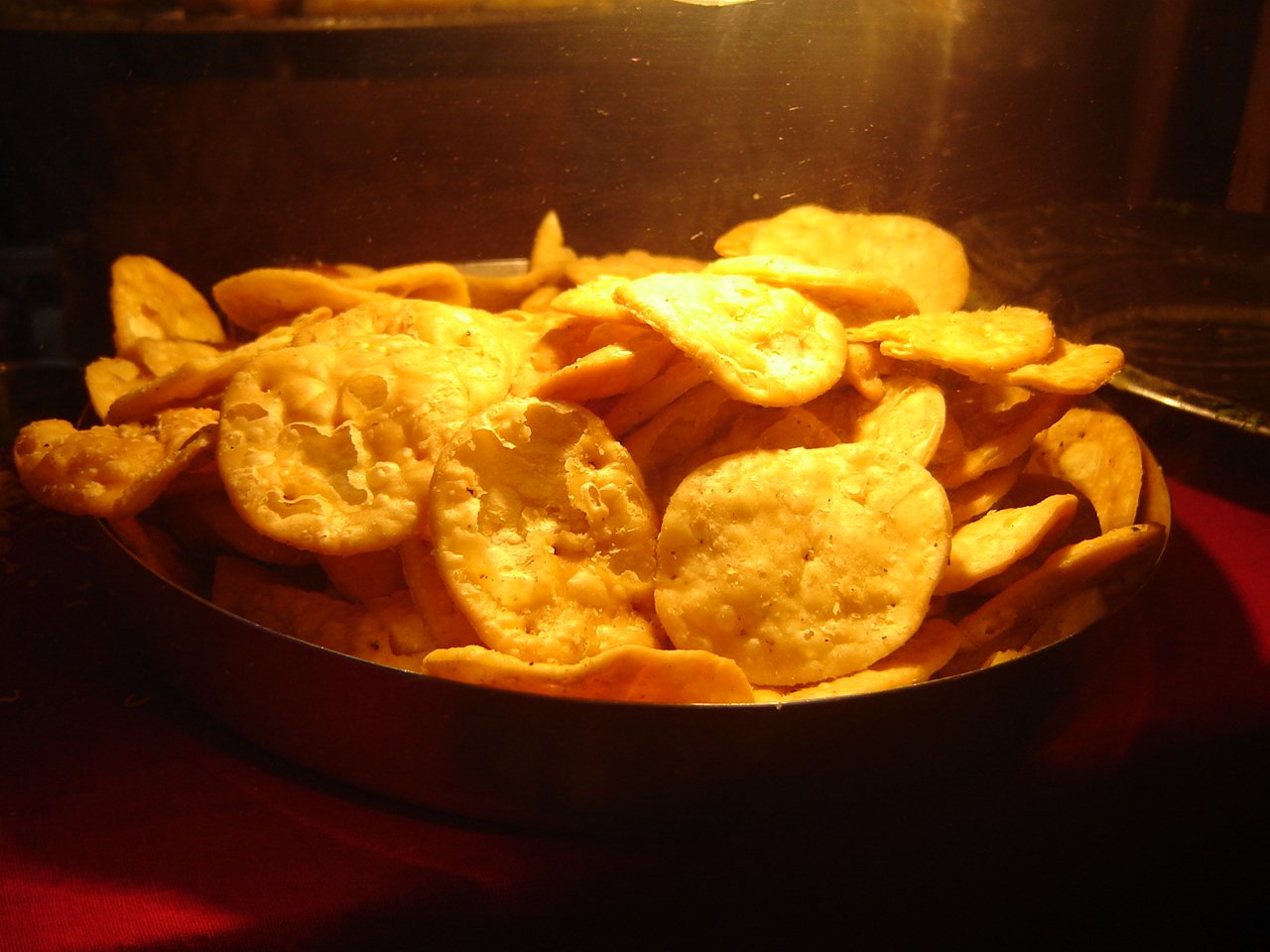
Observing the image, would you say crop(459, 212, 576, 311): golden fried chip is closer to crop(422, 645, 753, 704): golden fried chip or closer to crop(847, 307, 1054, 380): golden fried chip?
crop(847, 307, 1054, 380): golden fried chip

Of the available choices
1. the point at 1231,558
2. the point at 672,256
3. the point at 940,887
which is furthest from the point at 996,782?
the point at 672,256

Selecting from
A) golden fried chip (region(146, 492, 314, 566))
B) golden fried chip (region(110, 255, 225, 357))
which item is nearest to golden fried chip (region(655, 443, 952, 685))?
golden fried chip (region(146, 492, 314, 566))

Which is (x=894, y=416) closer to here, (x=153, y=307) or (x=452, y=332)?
(x=452, y=332)

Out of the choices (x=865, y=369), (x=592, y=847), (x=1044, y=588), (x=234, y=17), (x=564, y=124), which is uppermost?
(x=234, y=17)

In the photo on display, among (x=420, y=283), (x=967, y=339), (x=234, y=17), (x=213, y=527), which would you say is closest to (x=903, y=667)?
(x=967, y=339)

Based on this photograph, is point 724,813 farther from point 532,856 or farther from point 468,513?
point 468,513

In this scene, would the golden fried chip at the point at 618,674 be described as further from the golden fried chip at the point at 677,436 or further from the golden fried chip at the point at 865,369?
the golden fried chip at the point at 865,369

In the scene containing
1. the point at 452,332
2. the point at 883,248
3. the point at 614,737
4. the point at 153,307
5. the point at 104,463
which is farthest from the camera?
the point at 153,307
